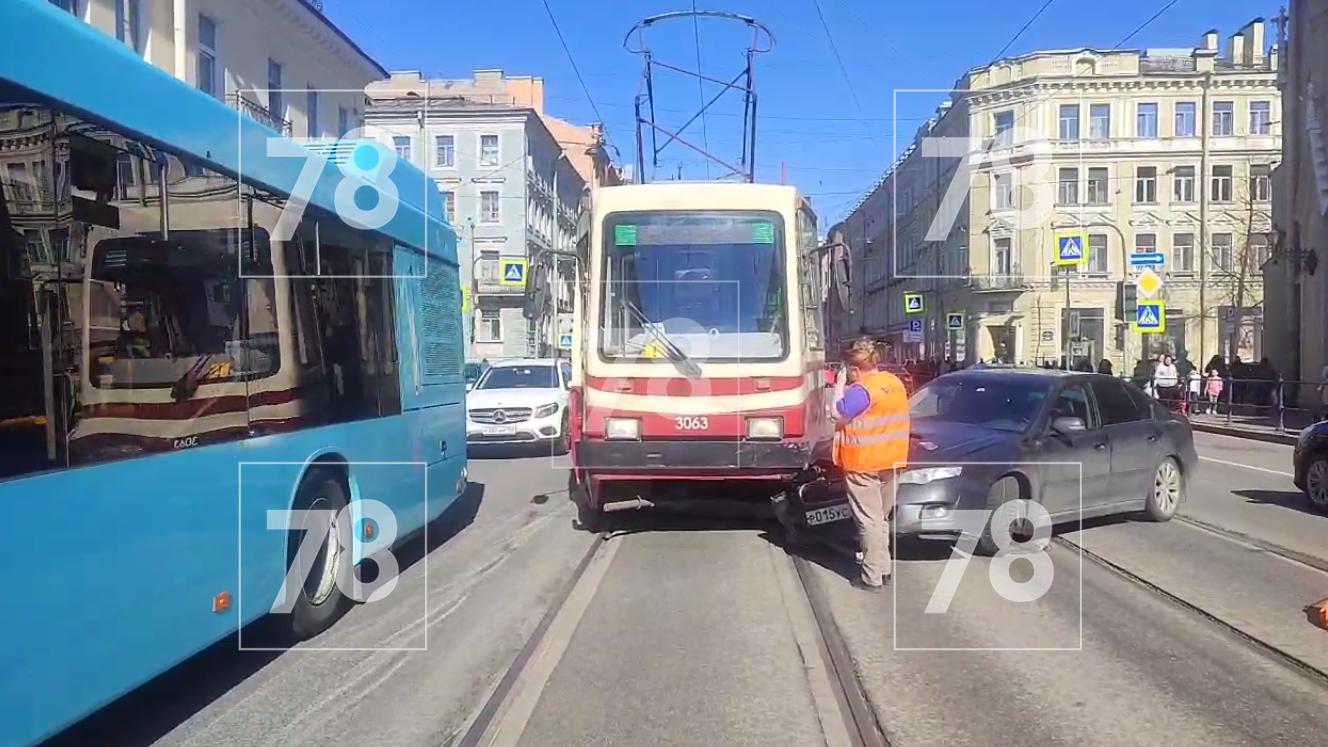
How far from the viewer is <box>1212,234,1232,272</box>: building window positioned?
51.6 metres

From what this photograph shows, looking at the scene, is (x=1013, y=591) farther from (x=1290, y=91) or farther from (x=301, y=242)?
(x=1290, y=91)

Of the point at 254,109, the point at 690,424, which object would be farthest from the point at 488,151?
the point at 690,424

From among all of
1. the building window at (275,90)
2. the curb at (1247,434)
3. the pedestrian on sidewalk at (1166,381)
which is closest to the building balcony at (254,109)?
the building window at (275,90)

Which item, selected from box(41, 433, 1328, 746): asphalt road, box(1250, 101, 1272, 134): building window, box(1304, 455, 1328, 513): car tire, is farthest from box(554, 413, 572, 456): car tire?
box(1250, 101, 1272, 134): building window

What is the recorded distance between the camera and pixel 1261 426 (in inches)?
947

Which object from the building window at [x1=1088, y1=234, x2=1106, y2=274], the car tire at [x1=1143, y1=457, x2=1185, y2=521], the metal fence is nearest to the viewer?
the car tire at [x1=1143, y1=457, x2=1185, y2=521]

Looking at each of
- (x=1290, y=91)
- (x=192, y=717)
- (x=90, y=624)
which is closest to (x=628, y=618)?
(x=192, y=717)

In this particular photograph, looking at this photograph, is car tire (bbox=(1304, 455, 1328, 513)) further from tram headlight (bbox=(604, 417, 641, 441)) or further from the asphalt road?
→ tram headlight (bbox=(604, 417, 641, 441))

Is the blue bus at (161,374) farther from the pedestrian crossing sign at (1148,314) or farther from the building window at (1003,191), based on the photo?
the building window at (1003,191)

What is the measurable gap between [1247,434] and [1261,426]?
51.6 inches

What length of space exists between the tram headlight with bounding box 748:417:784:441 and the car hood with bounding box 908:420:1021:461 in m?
1.11

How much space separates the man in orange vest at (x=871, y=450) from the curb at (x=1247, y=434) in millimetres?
17299

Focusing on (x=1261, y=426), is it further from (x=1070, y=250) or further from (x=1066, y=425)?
(x=1066, y=425)

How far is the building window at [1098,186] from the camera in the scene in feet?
169
